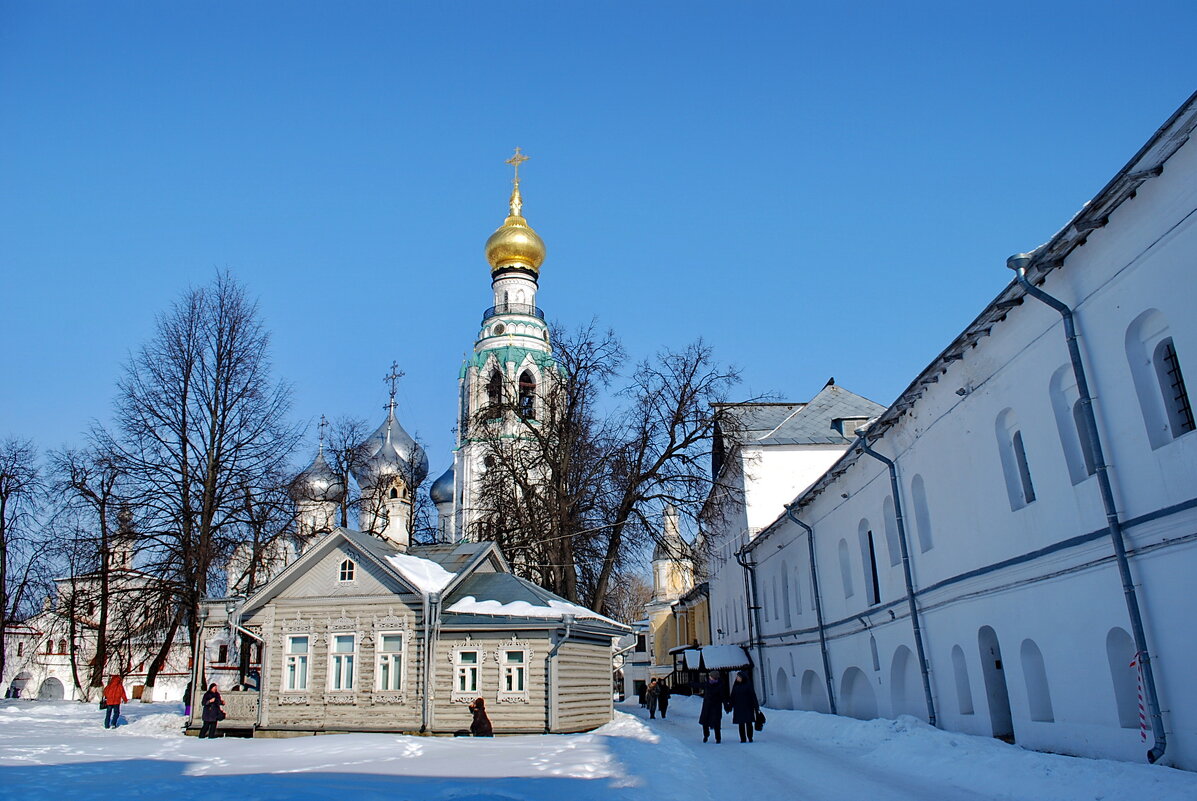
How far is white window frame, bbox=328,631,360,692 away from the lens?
1845cm

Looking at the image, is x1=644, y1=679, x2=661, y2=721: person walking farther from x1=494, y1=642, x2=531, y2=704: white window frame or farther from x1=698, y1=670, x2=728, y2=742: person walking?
x1=698, y1=670, x2=728, y2=742: person walking

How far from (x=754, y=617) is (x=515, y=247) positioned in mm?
31670

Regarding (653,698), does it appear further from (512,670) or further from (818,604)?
(512,670)

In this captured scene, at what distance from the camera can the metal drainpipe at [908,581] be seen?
14.9 metres

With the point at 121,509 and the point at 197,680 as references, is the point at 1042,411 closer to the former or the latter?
the point at 197,680

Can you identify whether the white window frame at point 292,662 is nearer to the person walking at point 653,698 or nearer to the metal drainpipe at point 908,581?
the person walking at point 653,698

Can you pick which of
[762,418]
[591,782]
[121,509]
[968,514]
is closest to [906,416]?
[968,514]

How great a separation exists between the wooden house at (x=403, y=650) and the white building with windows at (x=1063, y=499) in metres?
6.39

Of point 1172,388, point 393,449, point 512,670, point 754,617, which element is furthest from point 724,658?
point 393,449

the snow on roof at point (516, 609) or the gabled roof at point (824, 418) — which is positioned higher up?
the gabled roof at point (824, 418)

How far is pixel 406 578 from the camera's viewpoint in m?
18.1

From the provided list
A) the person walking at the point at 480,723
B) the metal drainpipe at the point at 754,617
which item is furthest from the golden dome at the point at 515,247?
the person walking at the point at 480,723

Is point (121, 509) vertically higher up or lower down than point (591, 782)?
higher up

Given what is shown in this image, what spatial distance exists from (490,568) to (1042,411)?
45.0 feet
